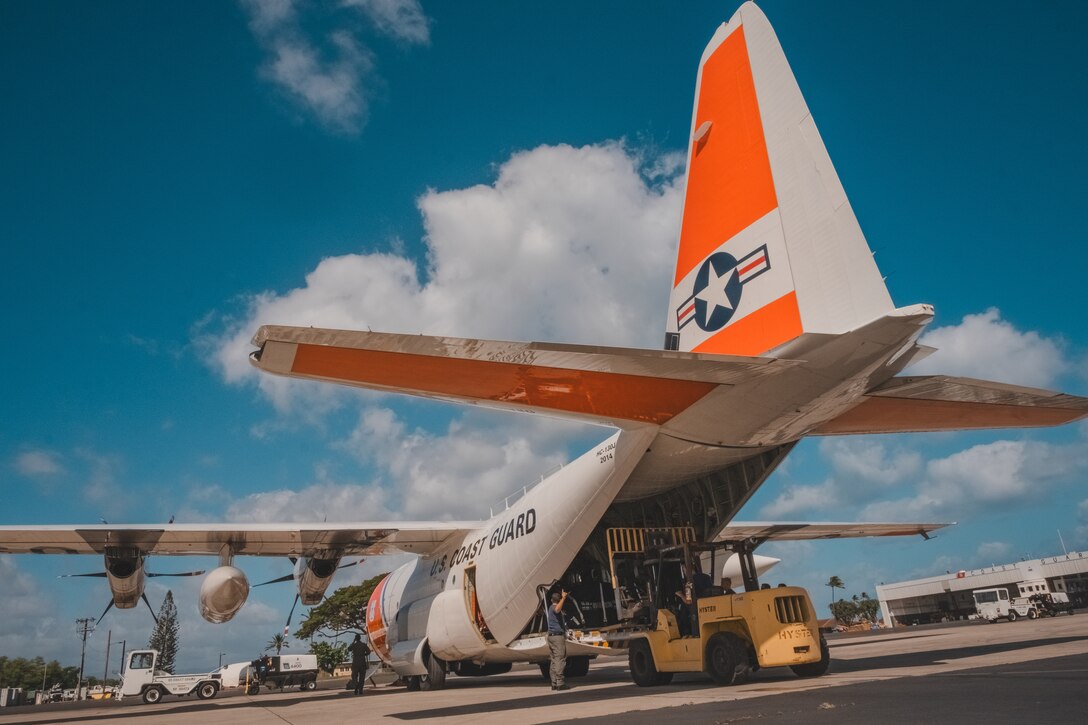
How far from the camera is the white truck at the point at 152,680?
72.3ft

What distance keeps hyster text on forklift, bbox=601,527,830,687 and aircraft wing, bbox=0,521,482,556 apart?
4.73 m

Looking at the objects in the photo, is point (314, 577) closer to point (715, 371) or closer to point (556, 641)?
point (556, 641)

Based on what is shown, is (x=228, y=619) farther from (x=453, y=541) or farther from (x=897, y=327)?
(x=897, y=327)

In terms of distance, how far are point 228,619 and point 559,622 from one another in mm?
7432

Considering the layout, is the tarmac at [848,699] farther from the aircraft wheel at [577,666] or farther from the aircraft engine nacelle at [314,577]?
the aircraft engine nacelle at [314,577]

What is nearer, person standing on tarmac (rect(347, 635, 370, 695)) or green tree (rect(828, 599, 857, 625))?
person standing on tarmac (rect(347, 635, 370, 695))

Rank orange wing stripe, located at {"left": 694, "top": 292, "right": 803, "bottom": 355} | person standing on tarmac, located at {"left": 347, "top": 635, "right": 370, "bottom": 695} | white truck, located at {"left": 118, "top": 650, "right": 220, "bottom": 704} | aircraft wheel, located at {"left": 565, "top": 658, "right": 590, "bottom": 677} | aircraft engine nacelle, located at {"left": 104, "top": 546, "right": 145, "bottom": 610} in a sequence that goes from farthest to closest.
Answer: white truck, located at {"left": 118, "top": 650, "right": 220, "bottom": 704}, person standing on tarmac, located at {"left": 347, "top": 635, "right": 370, "bottom": 695}, aircraft wheel, located at {"left": 565, "top": 658, "right": 590, "bottom": 677}, aircraft engine nacelle, located at {"left": 104, "top": 546, "right": 145, "bottom": 610}, orange wing stripe, located at {"left": 694, "top": 292, "right": 803, "bottom": 355}

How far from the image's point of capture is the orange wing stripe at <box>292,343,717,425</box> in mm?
6430

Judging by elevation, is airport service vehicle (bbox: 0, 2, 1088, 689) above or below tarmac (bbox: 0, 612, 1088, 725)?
above

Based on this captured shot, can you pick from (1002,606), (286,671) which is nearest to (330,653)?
(286,671)

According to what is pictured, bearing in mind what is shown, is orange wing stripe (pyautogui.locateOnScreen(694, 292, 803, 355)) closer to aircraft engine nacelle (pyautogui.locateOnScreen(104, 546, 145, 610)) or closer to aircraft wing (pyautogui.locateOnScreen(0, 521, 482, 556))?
aircraft wing (pyautogui.locateOnScreen(0, 521, 482, 556))

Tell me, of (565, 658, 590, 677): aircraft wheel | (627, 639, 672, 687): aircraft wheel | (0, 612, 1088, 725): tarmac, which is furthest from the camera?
(565, 658, 590, 677): aircraft wheel

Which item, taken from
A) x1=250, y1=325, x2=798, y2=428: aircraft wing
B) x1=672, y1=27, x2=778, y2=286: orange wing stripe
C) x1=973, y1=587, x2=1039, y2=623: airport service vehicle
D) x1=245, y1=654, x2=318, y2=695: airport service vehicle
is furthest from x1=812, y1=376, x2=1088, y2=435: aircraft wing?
x1=245, y1=654, x2=318, y2=695: airport service vehicle

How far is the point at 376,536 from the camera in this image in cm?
1487
